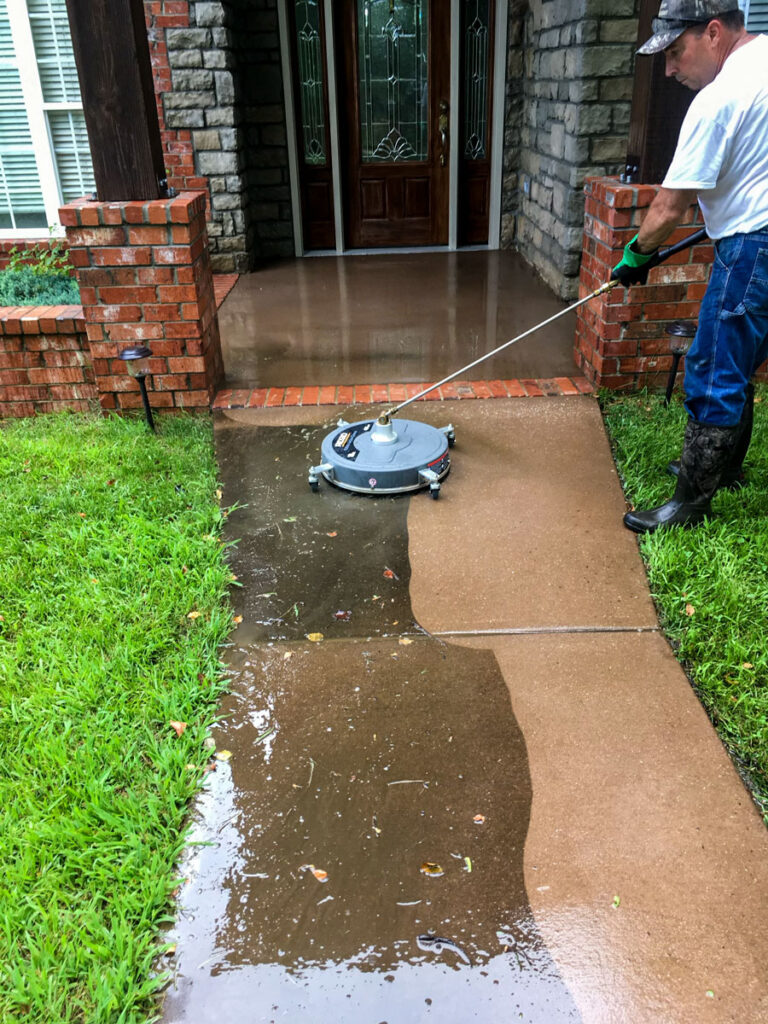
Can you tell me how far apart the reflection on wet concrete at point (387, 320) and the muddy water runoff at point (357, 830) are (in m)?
1.87

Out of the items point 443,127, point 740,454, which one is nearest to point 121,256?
point 740,454

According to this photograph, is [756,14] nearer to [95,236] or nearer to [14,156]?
[95,236]

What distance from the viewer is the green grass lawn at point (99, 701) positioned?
1.56 metres

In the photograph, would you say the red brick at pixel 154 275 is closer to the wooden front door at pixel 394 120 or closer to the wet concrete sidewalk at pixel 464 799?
the wet concrete sidewalk at pixel 464 799

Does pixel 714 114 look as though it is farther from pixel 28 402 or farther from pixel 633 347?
pixel 28 402

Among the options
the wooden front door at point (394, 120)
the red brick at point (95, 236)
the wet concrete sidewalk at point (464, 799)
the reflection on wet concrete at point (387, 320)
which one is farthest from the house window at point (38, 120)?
the wet concrete sidewalk at point (464, 799)

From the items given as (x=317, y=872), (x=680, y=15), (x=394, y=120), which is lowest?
(x=317, y=872)

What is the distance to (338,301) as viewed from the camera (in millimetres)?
5621

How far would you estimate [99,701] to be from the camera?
219cm

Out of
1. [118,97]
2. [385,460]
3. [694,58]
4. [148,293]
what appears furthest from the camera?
[148,293]

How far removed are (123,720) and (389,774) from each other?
28.7 inches

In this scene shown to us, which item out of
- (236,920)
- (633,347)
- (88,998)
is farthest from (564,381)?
(88,998)

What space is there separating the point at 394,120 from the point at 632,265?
185 inches

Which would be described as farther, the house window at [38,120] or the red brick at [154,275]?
the house window at [38,120]
